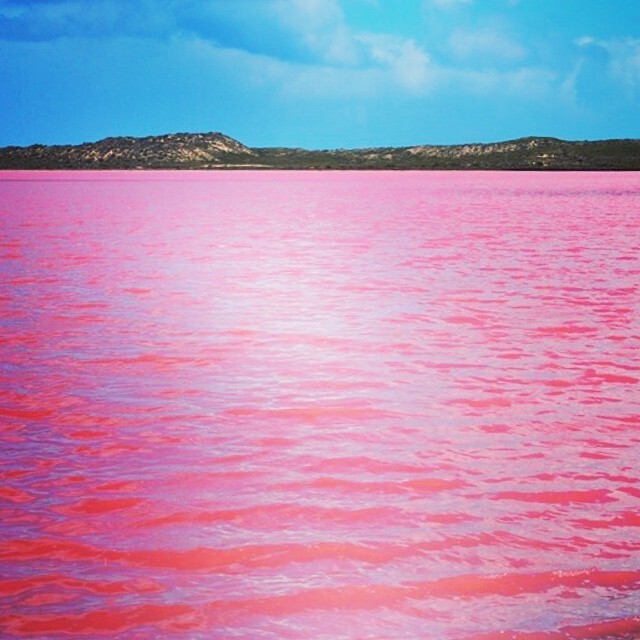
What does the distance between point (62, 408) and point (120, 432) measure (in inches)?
30.0

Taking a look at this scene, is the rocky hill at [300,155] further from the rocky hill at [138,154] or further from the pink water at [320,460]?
the pink water at [320,460]

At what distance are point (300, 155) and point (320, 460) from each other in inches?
7275

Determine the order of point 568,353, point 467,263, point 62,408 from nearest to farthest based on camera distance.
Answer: point 62,408 < point 568,353 < point 467,263

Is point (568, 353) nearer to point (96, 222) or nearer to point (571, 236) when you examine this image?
point (571, 236)

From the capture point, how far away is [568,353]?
852 cm

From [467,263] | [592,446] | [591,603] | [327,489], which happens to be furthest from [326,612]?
[467,263]

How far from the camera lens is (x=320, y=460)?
561cm

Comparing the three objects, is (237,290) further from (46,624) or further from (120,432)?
(46,624)

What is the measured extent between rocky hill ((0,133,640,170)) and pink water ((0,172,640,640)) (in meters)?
131

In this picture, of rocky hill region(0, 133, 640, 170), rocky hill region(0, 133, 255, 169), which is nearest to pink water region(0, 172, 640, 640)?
rocky hill region(0, 133, 640, 170)

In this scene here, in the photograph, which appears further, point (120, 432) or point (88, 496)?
point (120, 432)

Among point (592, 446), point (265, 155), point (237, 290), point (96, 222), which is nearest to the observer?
point (592, 446)

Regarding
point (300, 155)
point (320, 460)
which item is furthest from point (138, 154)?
point (320, 460)

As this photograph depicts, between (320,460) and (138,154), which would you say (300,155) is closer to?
(138,154)
